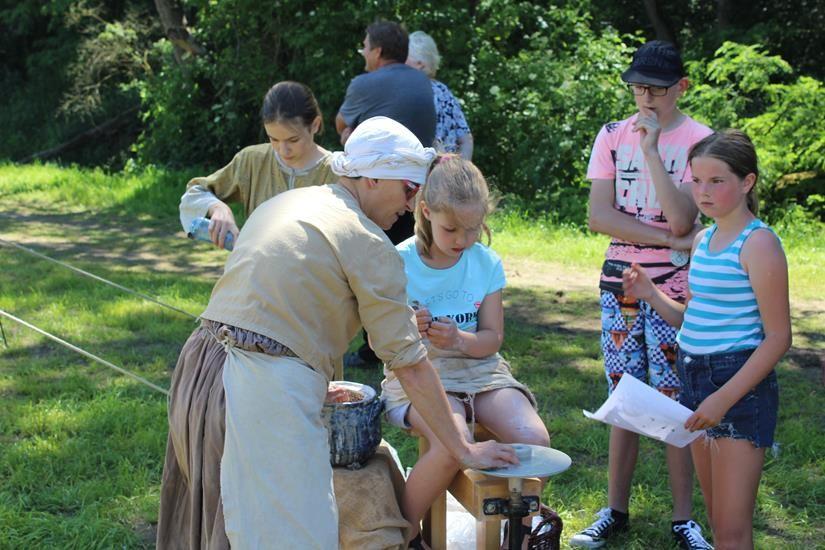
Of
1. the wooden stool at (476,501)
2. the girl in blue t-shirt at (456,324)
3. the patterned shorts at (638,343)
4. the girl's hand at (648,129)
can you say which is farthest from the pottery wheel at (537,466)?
the girl's hand at (648,129)

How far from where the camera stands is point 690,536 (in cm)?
367

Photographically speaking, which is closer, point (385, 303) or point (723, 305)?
point (385, 303)

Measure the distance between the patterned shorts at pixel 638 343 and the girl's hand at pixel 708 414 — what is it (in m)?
0.55

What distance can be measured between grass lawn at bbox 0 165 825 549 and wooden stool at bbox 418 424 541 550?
0.76m

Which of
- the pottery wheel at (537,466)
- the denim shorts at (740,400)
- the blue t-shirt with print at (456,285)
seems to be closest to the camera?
the pottery wheel at (537,466)

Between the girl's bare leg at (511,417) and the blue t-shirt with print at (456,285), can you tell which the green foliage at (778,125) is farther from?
the girl's bare leg at (511,417)

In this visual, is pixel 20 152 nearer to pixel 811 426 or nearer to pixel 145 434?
pixel 145 434

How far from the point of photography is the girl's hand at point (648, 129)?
3.54m

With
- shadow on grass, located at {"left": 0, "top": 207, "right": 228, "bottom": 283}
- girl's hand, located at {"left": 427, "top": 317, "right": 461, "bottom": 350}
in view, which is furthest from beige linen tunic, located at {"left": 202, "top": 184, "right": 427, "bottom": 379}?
shadow on grass, located at {"left": 0, "top": 207, "right": 228, "bottom": 283}

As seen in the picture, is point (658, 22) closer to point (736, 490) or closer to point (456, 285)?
point (456, 285)

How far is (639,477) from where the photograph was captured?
4.37 meters

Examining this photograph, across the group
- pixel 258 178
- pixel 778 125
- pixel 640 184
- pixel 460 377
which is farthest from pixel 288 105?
pixel 778 125

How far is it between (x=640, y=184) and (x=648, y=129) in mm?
220

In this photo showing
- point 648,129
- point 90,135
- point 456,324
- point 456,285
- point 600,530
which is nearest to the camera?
point 456,324
